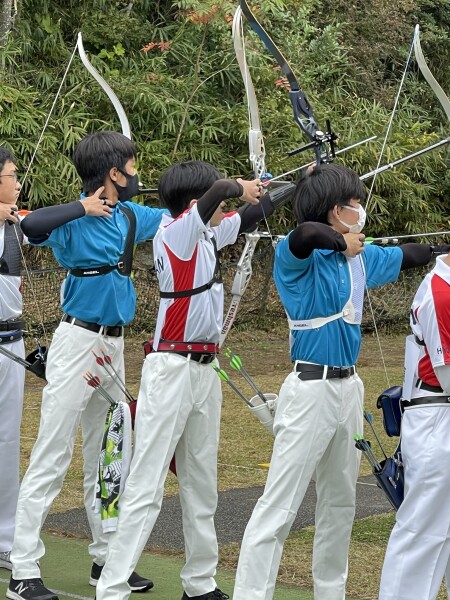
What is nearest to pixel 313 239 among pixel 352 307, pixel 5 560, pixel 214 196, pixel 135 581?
pixel 352 307

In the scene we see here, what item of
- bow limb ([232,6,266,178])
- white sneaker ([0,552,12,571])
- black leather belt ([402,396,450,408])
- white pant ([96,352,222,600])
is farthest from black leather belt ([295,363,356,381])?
white sneaker ([0,552,12,571])

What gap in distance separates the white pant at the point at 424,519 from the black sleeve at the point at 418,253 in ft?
2.68

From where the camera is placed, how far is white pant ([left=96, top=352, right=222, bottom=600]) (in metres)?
4.61

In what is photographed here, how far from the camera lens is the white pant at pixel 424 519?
158 inches

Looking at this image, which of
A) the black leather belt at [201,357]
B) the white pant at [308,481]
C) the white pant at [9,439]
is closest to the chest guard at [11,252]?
the white pant at [9,439]

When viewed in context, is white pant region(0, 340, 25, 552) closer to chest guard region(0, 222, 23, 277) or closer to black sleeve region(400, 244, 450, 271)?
chest guard region(0, 222, 23, 277)

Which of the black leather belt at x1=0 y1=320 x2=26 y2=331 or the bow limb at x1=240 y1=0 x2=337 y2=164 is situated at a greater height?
the bow limb at x1=240 y1=0 x2=337 y2=164

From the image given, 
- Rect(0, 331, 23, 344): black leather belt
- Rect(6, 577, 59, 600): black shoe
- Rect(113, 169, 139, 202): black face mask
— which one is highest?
Rect(113, 169, 139, 202): black face mask

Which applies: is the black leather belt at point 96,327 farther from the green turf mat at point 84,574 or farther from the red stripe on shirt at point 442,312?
the red stripe on shirt at point 442,312

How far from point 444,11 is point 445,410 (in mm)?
14377

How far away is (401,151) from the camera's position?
1490cm

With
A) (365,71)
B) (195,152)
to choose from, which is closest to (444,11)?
(365,71)

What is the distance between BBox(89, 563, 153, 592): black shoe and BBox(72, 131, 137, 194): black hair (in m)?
1.63

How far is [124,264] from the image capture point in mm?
5250
